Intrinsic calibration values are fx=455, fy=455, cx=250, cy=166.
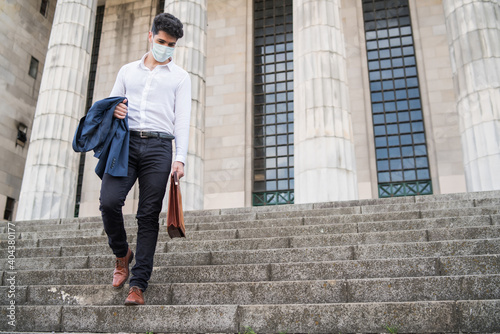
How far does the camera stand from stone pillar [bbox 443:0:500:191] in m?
12.9

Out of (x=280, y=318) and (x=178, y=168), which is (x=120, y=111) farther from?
(x=280, y=318)

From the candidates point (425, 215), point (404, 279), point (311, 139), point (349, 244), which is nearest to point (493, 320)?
point (404, 279)

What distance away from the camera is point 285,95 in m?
21.6

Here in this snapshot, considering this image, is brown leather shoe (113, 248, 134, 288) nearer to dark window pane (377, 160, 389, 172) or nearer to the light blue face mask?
the light blue face mask

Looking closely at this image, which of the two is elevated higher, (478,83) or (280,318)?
(478,83)

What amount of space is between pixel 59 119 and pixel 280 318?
14932 mm

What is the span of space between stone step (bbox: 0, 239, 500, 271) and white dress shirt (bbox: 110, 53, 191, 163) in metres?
2.02

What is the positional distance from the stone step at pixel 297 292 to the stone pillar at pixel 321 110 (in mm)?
8324

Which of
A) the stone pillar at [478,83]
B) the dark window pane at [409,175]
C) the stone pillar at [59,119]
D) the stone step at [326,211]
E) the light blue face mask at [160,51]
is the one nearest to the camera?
the light blue face mask at [160,51]

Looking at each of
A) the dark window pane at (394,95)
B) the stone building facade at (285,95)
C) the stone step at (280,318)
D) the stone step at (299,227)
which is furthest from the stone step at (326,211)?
the dark window pane at (394,95)

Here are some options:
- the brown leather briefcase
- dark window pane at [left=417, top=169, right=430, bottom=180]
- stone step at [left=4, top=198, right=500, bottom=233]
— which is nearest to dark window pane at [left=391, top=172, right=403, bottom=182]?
dark window pane at [left=417, top=169, right=430, bottom=180]

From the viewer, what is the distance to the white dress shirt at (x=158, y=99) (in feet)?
16.3

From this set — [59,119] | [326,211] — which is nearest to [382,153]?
[326,211]

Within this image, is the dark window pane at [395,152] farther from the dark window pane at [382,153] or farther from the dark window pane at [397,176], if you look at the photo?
the dark window pane at [397,176]
